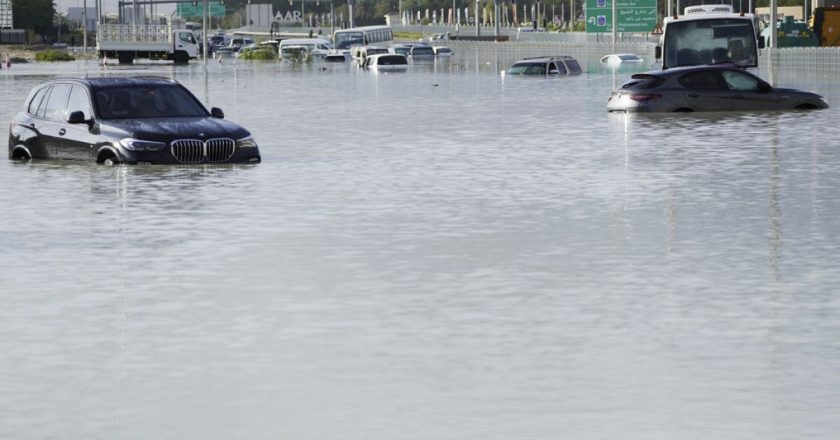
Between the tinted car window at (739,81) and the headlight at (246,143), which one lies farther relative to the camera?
the tinted car window at (739,81)

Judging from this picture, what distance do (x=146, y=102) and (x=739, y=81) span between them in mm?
18164

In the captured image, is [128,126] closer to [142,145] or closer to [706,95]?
[142,145]

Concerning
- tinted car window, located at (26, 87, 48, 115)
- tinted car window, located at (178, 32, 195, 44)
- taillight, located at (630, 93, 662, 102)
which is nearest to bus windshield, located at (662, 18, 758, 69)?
taillight, located at (630, 93, 662, 102)

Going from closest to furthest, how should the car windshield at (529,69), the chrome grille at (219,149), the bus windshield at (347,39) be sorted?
the chrome grille at (219,149) → the car windshield at (529,69) → the bus windshield at (347,39)

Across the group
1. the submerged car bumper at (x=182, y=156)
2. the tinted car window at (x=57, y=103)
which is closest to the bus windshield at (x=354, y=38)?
the tinted car window at (x=57, y=103)

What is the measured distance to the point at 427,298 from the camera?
1233cm

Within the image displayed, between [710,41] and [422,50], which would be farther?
[422,50]

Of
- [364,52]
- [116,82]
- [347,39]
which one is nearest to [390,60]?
[364,52]

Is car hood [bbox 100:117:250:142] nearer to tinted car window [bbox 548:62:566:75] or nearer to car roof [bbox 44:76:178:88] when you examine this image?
car roof [bbox 44:76:178:88]

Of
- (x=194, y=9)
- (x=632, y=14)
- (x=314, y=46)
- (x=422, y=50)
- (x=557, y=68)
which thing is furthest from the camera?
(x=194, y=9)

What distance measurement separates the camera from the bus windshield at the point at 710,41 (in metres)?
50.8

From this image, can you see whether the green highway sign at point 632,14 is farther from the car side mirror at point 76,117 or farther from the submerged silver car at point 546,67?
the car side mirror at point 76,117

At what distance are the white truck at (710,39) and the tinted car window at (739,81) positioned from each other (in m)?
10.5

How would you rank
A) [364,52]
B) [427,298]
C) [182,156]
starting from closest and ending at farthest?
[427,298]
[182,156]
[364,52]
